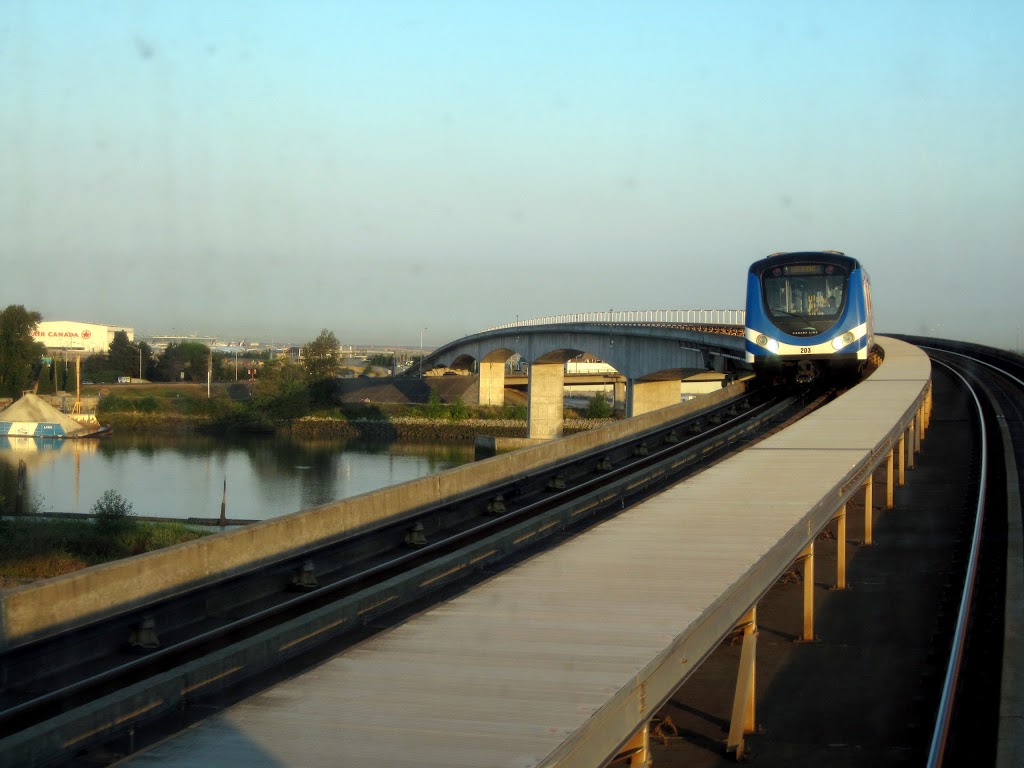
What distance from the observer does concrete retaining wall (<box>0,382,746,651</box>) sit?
7.32m

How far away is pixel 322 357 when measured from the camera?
8356 cm

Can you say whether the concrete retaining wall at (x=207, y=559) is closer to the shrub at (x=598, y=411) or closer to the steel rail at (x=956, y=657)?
the steel rail at (x=956, y=657)

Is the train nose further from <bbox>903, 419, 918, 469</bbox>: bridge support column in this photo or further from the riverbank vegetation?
the riverbank vegetation

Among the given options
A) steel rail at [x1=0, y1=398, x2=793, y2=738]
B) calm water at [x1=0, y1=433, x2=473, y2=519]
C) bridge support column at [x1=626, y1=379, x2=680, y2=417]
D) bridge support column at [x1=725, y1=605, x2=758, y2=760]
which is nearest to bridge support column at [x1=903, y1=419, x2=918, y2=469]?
steel rail at [x1=0, y1=398, x2=793, y2=738]

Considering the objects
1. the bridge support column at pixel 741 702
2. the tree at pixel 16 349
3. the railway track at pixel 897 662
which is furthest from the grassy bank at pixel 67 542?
the tree at pixel 16 349

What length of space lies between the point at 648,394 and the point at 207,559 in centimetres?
4142

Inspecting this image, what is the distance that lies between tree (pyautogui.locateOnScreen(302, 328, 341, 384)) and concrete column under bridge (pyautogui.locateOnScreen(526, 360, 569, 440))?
22029mm

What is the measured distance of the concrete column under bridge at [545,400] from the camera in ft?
213

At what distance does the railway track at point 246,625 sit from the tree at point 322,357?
69091 mm

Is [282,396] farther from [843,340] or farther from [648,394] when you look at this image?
[843,340]

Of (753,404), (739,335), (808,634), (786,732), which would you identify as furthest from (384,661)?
(739,335)

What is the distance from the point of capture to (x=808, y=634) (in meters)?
9.65

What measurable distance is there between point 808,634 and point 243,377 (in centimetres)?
10856

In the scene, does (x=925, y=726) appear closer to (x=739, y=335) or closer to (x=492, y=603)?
(x=492, y=603)
